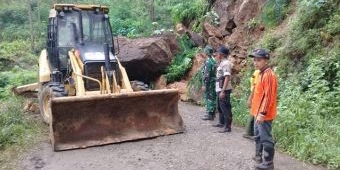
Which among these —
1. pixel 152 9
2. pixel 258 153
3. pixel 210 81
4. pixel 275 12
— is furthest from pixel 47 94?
pixel 152 9

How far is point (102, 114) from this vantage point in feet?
26.2

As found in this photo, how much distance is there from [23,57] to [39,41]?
5401 millimetres

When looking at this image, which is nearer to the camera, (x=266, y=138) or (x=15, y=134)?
(x=266, y=138)

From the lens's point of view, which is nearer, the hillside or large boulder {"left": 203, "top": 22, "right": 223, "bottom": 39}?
the hillside

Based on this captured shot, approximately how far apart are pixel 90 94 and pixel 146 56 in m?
5.46

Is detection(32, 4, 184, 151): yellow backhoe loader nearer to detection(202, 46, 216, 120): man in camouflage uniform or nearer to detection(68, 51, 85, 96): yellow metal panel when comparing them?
detection(68, 51, 85, 96): yellow metal panel

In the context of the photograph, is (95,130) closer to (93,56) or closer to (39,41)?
(93,56)

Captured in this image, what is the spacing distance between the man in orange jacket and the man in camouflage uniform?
340cm

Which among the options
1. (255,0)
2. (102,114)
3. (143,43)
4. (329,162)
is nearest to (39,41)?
(143,43)

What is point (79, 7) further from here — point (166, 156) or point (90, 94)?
point (166, 156)

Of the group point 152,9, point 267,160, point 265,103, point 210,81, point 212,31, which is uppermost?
point 152,9

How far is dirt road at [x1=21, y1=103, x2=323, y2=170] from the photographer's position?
Answer: 656 cm

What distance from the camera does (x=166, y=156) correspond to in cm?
711

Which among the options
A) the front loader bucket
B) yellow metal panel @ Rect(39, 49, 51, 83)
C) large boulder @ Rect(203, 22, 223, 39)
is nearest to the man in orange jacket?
the front loader bucket
